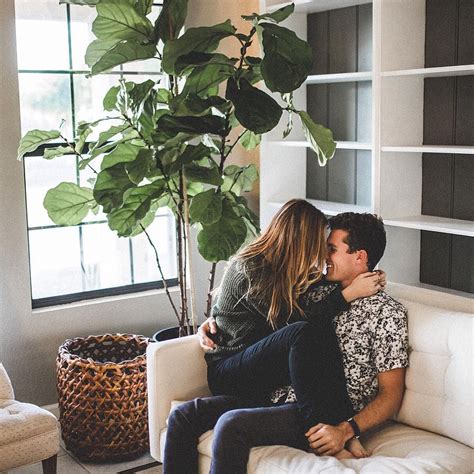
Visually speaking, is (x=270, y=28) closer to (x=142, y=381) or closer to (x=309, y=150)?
(x=309, y=150)

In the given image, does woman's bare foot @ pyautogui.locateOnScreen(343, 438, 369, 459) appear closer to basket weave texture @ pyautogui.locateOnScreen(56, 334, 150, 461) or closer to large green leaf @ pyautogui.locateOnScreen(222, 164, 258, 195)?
basket weave texture @ pyautogui.locateOnScreen(56, 334, 150, 461)

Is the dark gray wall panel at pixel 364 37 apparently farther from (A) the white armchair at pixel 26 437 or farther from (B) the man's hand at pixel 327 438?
(A) the white armchair at pixel 26 437

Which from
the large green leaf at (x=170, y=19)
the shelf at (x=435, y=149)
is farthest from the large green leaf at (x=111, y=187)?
the shelf at (x=435, y=149)

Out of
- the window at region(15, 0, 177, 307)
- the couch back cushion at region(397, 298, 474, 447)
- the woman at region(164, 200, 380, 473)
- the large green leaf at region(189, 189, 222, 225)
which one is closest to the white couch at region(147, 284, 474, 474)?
the couch back cushion at region(397, 298, 474, 447)

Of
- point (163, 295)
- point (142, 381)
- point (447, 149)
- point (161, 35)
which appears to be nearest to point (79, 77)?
point (161, 35)

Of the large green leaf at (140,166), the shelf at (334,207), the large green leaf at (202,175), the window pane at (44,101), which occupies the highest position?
the window pane at (44,101)

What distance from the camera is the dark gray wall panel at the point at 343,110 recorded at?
379cm

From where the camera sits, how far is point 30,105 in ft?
12.6

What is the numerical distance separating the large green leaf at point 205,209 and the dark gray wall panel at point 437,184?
961 mm

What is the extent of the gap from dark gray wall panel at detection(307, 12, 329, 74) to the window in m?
0.83

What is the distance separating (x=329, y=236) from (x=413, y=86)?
905 mm

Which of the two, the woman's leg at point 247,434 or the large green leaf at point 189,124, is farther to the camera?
the large green leaf at point 189,124

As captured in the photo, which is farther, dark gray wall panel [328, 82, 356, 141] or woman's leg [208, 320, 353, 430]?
dark gray wall panel [328, 82, 356, 141]

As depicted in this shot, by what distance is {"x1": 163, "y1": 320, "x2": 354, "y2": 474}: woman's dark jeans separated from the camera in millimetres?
2566
